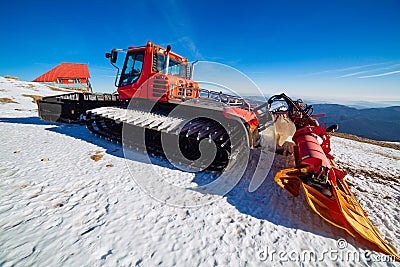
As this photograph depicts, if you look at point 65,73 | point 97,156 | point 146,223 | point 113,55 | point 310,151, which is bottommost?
point 146,223

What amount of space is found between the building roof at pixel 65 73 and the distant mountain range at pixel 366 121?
7859cm

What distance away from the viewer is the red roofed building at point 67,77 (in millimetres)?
39938

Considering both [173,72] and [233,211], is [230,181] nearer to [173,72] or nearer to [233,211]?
[233,211]

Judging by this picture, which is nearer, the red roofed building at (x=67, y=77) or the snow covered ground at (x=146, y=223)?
the snow covered ground at (x=146, y=223)

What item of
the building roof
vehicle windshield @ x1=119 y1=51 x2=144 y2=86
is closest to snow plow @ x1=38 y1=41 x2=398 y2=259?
vehicle windshield @ x1=119 y1=51 x2=144 y2=86

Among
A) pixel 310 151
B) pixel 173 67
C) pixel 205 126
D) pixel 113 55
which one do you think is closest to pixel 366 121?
pixel 310 151

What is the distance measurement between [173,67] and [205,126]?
3.15 meters

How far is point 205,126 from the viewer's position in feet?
16.8

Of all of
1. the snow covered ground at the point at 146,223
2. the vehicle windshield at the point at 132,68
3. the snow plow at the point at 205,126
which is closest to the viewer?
the snow covered ground at the point at 146,223

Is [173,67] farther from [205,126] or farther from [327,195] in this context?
[327,195]

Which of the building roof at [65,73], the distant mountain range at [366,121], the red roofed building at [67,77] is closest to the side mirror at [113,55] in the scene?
the red roofed building at [67,77]

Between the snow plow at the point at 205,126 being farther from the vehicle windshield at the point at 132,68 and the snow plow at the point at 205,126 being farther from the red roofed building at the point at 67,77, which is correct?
the red roofed building at the point at 67,77

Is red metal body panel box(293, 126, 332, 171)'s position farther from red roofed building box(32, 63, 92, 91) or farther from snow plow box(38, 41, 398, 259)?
red roofed building box(32, 63, 92, 91)

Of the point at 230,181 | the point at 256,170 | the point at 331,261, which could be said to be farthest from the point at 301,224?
the point at 256,170
